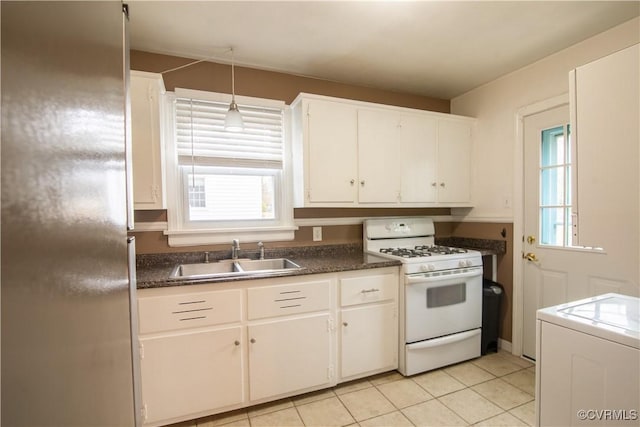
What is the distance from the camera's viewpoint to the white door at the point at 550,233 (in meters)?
2.14

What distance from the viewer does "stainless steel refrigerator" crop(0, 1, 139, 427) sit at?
25 centimetres

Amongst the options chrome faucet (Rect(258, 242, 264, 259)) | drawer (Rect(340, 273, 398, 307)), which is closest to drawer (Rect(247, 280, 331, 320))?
drawer (Rect(340, 273, 398, 307))

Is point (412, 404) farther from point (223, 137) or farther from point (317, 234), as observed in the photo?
point (223, 137)

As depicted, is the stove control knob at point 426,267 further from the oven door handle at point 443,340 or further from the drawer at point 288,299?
the drawer at point 288,299

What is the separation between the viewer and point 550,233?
235 centimetres

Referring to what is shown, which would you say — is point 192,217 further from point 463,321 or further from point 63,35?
point 463,321

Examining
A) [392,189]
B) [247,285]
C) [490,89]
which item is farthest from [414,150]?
[247,285]

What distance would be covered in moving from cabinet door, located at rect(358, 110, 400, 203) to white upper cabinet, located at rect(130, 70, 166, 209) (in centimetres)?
150

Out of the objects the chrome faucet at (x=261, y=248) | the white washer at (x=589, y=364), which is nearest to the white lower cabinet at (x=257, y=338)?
the chrome faucet at (x=261, y=248)

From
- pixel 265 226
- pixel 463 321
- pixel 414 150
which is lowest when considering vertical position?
pixel 463 321

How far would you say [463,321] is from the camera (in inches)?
94.4

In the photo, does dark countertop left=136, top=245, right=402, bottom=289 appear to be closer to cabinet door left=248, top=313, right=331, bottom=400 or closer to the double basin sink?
the double basin sink

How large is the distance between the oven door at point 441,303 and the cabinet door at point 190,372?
1.28 m

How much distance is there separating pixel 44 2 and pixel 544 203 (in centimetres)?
299
